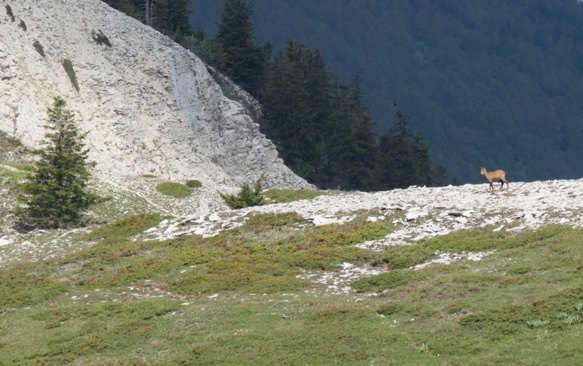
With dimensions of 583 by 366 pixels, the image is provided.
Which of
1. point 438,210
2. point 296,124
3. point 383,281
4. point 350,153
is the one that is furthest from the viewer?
point 350,153

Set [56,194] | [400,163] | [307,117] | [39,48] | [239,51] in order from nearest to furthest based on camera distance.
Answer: [56,194]
[39,48]
[307,117]
[239,51]
[400,163]

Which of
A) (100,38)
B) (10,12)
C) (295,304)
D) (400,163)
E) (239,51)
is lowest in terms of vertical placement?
(295,304)

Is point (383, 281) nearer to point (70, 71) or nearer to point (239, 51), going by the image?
point (70, 71)

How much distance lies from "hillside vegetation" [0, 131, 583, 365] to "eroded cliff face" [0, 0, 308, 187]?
32406 mm

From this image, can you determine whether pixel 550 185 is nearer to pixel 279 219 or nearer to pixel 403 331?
pixel 279 219

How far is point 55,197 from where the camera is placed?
54250mm

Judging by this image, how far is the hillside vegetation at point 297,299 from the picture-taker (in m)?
25.1

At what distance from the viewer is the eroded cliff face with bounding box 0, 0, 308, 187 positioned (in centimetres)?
7369

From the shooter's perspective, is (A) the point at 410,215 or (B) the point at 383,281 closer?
(B) the point at 383,281

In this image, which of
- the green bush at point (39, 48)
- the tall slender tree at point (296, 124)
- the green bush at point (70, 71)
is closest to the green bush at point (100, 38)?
the green bush at point (70, 71)

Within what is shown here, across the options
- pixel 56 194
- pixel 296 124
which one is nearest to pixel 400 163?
pixel 296 124

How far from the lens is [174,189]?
68562 millimetres

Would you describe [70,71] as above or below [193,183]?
above

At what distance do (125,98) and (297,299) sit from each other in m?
53.3
